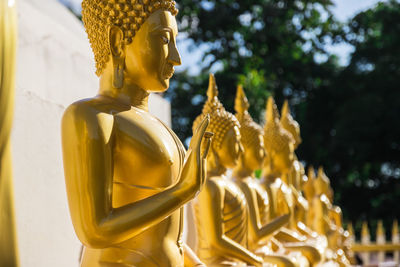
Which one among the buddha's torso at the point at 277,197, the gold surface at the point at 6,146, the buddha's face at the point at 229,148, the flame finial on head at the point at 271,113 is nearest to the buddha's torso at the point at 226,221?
the buddha's face at the point at 229,148

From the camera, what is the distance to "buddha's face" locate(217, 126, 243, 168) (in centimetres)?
326

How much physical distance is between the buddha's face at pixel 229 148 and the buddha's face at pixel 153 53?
117 centimetres

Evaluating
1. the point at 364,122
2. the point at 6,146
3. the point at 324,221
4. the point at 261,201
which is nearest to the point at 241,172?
the point at 261,201

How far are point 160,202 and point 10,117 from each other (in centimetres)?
58

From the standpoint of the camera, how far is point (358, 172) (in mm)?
17109

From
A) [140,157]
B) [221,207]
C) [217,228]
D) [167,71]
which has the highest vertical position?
[167,71]

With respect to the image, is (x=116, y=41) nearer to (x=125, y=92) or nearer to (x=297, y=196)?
(x=125, y=92)

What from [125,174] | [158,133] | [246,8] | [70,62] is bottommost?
[125,174]

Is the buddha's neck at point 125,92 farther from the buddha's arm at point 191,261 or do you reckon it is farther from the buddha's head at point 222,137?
the buddha's head at point 222,137

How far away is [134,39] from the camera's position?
208 centimetres

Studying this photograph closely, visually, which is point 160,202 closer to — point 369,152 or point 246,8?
point 246,8

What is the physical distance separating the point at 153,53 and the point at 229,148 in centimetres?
129

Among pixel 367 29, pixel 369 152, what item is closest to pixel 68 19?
pixel 369 152

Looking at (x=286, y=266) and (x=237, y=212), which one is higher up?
(x=237, y=212)
